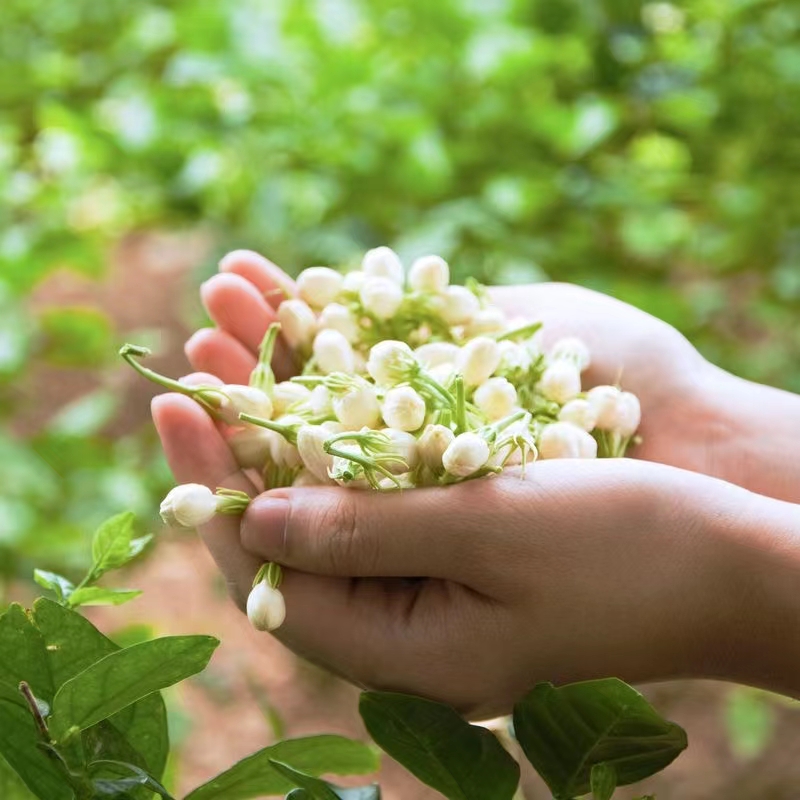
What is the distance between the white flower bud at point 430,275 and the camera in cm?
61

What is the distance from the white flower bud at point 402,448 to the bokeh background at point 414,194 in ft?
1.62

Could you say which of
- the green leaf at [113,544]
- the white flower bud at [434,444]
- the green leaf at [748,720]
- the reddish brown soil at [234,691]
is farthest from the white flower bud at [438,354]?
the green leaf at [748,720]

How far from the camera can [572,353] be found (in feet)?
2.02

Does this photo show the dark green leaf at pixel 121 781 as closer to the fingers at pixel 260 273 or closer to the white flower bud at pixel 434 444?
the white flower bud at pixel 434 444

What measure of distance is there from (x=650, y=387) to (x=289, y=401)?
223mm

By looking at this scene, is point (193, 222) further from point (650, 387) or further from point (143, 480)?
point (650, 387)

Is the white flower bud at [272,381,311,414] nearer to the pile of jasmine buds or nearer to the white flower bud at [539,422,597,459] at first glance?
the pile of jasmine buds

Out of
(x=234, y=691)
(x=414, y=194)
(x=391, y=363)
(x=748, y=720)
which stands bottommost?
(x=234, y=691)

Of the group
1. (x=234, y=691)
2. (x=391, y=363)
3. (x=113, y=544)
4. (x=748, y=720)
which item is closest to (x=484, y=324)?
(x=391, y=363)

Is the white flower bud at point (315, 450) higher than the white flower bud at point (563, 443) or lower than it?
higher

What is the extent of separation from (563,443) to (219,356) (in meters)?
0.19

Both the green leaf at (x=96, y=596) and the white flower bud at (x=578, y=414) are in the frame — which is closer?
the green leaf at (x=96, y=596)

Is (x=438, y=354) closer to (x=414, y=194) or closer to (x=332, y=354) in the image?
(x=332, y=354)

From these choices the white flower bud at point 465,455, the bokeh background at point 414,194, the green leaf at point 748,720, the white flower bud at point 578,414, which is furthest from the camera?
the bokeh background at point 414,194
